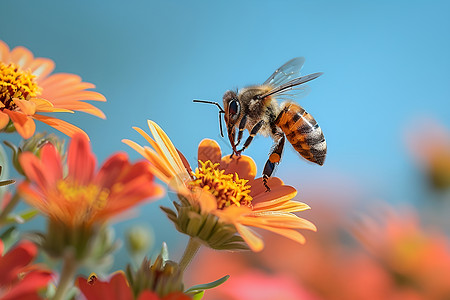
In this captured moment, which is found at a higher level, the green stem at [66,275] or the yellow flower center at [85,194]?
the yellow flower center at [85,194]

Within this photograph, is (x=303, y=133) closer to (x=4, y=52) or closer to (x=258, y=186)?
(x=258, y=186)

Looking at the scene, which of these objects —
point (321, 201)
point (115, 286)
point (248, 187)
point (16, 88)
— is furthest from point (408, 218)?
point (115, 286)

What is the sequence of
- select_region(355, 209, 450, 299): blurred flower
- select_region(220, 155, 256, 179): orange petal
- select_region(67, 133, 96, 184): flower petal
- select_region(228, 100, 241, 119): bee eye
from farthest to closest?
select_region(355, 209, 450, 299): blurred flower, select_region(228, 100, 241, 119): bee eye, select_region(220, 155, 256, 179): orange petal, select_region(67, 133, 96, 184): flower petal

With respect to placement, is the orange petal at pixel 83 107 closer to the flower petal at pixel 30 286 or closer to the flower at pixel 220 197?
the flower at pixel 220 197

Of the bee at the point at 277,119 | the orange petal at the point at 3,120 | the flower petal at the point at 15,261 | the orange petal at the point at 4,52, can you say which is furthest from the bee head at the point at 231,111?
the flower petal at the point at 15,261

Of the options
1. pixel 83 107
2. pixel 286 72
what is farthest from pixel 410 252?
pixel 83 107

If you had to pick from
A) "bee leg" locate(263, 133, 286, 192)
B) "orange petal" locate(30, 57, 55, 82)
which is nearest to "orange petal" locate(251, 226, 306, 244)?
"bee leg" locate(263, 133, 286, 192)

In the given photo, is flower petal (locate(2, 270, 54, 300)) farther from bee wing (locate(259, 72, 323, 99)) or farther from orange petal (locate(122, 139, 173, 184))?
bee wing (locate(259, 72, 323, 99))
